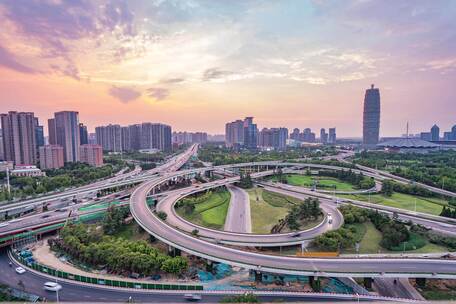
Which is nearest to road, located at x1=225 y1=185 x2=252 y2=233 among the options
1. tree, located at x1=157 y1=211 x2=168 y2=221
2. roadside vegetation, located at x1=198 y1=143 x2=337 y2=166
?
tree, located at x1=157 y1=211 x2=168 y2=221

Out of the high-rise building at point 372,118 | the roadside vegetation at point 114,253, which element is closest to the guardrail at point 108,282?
the roadside vegetation at point 114,253

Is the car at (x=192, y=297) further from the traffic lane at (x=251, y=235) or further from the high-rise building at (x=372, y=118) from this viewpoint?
the high-rise building at (x=372, y=118)

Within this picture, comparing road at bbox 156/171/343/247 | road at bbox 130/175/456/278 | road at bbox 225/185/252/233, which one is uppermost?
road at bbox 130/175/456/278

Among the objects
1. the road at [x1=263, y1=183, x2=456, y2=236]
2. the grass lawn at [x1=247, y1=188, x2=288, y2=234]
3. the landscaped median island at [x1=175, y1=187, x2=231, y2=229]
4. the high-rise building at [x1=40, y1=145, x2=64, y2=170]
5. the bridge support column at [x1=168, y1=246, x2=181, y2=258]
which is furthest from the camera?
the high-rise building at [x1=40, y1=145, x2=64, y2=170]

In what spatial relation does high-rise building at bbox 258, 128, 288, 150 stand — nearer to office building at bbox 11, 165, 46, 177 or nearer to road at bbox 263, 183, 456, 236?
road at bbox 263, 183, 456, 236

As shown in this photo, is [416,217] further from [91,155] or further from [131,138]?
[131,138]

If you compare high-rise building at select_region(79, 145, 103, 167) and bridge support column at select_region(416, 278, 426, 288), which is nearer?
bridge support column at select_region(416, 278, 426, 288)
